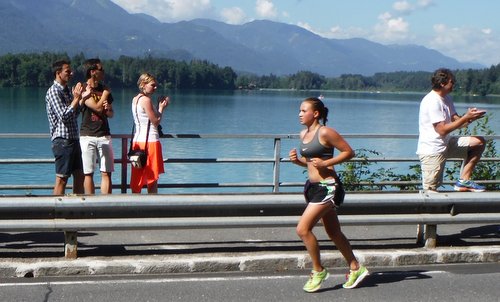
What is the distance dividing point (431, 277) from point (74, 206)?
3.20 meters

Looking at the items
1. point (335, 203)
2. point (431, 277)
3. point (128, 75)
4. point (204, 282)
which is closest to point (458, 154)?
point (431, 277)

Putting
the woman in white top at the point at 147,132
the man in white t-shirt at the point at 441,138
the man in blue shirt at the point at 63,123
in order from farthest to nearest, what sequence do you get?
1. the woman in white top at the point at 147,132
2. the man in blue shirt at the point at 63,123
3. the man in white t-shirt at the point at 441,138

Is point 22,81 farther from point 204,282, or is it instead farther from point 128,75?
point 204,282

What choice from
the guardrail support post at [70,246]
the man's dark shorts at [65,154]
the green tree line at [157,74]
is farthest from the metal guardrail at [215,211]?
the green tree line at [157,74]

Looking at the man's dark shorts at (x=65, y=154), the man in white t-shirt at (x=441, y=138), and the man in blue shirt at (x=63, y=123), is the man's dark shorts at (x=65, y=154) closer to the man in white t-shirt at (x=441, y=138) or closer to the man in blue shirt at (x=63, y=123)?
the man in blue shirt at (x=63, y=123)

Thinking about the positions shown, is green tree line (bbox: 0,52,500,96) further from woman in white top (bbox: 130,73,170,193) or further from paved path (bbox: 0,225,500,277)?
paved path (bbox: 0,225,500,277)

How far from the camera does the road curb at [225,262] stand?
6547 mm

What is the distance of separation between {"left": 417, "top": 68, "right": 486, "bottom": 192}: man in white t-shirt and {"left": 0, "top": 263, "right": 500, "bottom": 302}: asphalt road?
1.32 m

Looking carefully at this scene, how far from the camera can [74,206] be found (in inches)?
263

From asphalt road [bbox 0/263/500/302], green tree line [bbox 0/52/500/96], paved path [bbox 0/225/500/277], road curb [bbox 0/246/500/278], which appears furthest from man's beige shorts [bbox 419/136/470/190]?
green tree line [bbox 0/52/500/96]

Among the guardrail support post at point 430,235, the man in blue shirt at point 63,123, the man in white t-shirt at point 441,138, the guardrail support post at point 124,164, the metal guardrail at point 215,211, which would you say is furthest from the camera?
the guardrail support post at point 124,164

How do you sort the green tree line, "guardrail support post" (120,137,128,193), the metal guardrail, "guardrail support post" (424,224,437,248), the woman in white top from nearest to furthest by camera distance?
the metal guardrail → "guardrail support post" (424,224,437,248) → the woman in white top → "guardrail support post" (120,137,128,193) → the green tree line

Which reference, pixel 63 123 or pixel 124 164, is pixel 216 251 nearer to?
pixel 63 123

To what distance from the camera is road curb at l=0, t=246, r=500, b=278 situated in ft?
21.5
